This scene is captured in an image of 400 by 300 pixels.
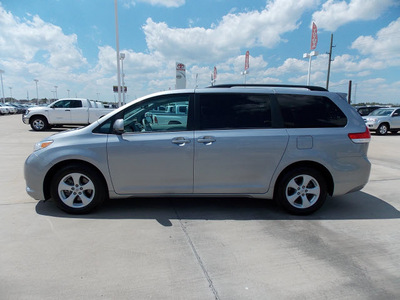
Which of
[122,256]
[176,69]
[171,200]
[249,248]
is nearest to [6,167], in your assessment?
[171,200]

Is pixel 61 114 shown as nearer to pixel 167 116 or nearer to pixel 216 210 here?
pixel 167 116

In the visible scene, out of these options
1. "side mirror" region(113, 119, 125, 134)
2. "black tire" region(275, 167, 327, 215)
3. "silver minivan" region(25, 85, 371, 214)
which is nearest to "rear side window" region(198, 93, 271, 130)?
"silver minivan" region(25, 85, 371, 214)

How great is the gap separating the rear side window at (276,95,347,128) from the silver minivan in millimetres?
15

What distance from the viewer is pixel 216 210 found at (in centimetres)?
415

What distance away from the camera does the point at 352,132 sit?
3914 millimetres

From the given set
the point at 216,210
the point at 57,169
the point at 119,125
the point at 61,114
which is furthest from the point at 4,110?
the point at 216,210

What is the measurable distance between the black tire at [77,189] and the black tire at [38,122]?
44.5ft

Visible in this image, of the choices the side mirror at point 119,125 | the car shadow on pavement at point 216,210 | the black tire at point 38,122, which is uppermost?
the side mirror at point 119,125

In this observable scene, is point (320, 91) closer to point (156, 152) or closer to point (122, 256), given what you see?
point (156, 152)

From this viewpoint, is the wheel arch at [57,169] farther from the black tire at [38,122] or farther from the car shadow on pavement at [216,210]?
the black tire at [38,122]

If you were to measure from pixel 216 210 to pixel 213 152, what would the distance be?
3.19ft

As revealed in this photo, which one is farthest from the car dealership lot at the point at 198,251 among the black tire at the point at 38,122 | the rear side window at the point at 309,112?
the black tire at the point at 38,122

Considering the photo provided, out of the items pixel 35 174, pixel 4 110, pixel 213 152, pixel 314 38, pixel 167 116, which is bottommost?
pixel 35 174

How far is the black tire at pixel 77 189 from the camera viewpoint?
3.79 meters
